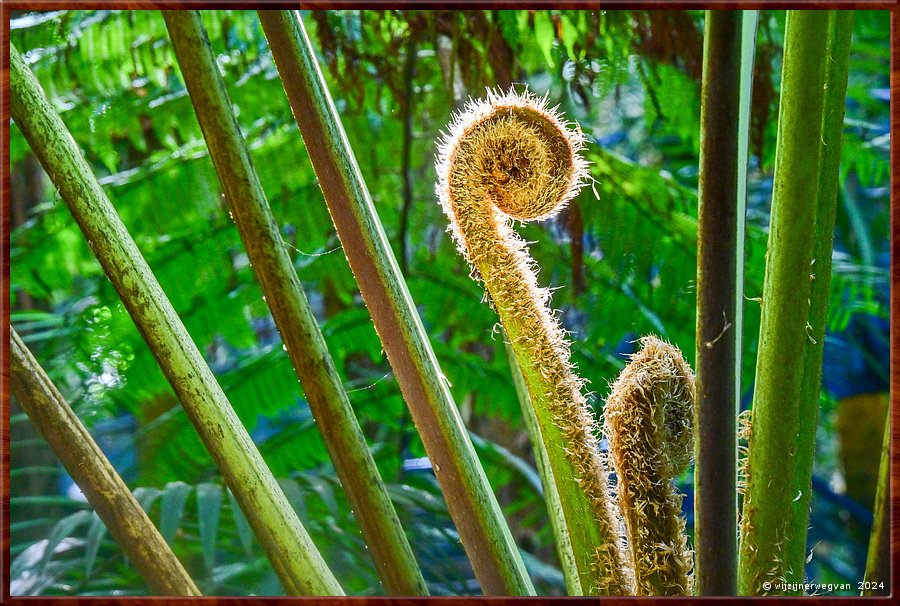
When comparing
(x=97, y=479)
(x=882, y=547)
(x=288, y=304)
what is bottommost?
(x=882, y=547)

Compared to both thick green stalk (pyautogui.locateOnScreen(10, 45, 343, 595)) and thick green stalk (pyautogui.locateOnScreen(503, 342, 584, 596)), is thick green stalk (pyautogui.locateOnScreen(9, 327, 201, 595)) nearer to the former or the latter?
thick green stalk (pyautogui.locateOnScreen(10, 45, 343, 595))

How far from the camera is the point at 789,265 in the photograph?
52 cm

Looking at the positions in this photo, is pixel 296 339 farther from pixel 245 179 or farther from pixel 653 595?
pixel 653 595

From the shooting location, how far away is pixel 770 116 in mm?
1034

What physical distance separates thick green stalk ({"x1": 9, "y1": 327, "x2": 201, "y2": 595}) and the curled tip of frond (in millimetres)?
302

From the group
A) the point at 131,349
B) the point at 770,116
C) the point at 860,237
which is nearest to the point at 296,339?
the point at 131,349

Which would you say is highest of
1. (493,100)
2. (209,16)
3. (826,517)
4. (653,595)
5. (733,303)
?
(209,16)

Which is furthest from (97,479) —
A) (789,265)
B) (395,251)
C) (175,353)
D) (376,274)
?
(395,251)

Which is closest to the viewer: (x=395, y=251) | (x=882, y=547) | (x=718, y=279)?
(x=718, y=279)

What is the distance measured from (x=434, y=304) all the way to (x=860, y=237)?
0.62m

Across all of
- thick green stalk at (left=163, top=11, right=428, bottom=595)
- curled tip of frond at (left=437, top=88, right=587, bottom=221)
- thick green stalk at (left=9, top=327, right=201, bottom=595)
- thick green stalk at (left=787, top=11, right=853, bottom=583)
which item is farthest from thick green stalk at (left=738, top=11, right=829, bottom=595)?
thick green stalk at (left=9, top=327, right=201, bottom=595)

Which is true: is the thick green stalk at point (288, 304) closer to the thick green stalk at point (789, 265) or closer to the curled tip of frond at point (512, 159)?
the curled tip of frond at point (512, 159)

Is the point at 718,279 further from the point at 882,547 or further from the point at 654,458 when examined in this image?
the point at 882,547

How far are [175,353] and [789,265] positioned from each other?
401mm
